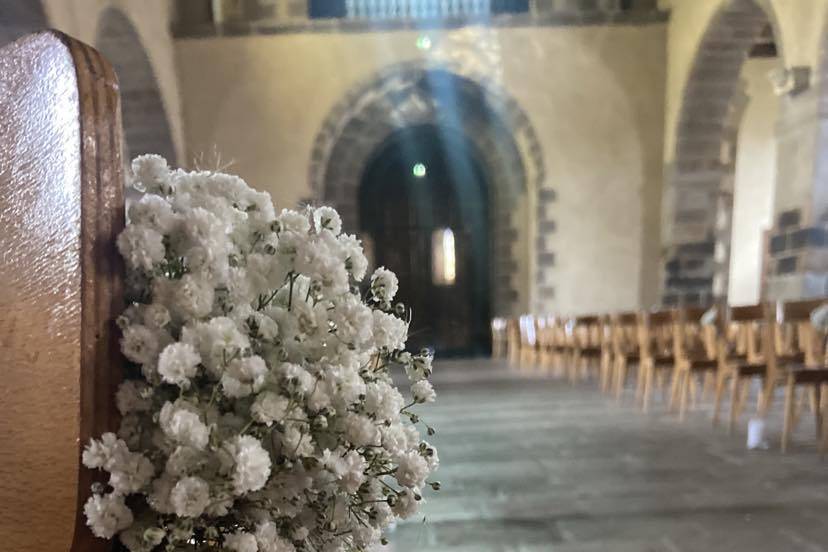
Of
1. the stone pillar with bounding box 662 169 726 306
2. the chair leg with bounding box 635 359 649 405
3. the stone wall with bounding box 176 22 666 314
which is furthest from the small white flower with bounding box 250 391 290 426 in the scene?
the stone pillar with bounding box 662 169 726 306

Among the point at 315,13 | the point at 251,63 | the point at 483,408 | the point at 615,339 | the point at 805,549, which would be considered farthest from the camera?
the point at 315,13

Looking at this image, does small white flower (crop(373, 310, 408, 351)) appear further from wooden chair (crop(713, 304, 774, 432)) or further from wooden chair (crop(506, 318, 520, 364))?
wooden chair (crop(506, 318, 520, 364))

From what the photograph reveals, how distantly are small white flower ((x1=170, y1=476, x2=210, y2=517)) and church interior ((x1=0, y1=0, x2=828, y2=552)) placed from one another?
1.45 meters

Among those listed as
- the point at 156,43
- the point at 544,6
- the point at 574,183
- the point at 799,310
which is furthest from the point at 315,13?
the point at 799,310

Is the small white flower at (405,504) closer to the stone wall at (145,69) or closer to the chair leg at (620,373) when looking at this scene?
the chair leg at (620,373)

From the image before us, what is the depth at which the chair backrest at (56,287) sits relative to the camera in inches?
26.7

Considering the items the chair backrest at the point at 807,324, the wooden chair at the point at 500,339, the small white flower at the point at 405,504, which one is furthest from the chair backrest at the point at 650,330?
the wooden chair at the point at 500,339

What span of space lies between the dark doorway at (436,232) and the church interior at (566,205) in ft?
0.13

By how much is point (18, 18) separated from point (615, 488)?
477 cm

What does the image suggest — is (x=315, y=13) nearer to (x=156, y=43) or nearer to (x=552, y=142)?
(x=156, y=43)

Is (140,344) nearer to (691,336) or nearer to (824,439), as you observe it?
(824,439)

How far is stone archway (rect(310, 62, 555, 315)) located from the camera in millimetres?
7918

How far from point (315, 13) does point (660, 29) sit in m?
4.66

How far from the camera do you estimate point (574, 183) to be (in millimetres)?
8039
